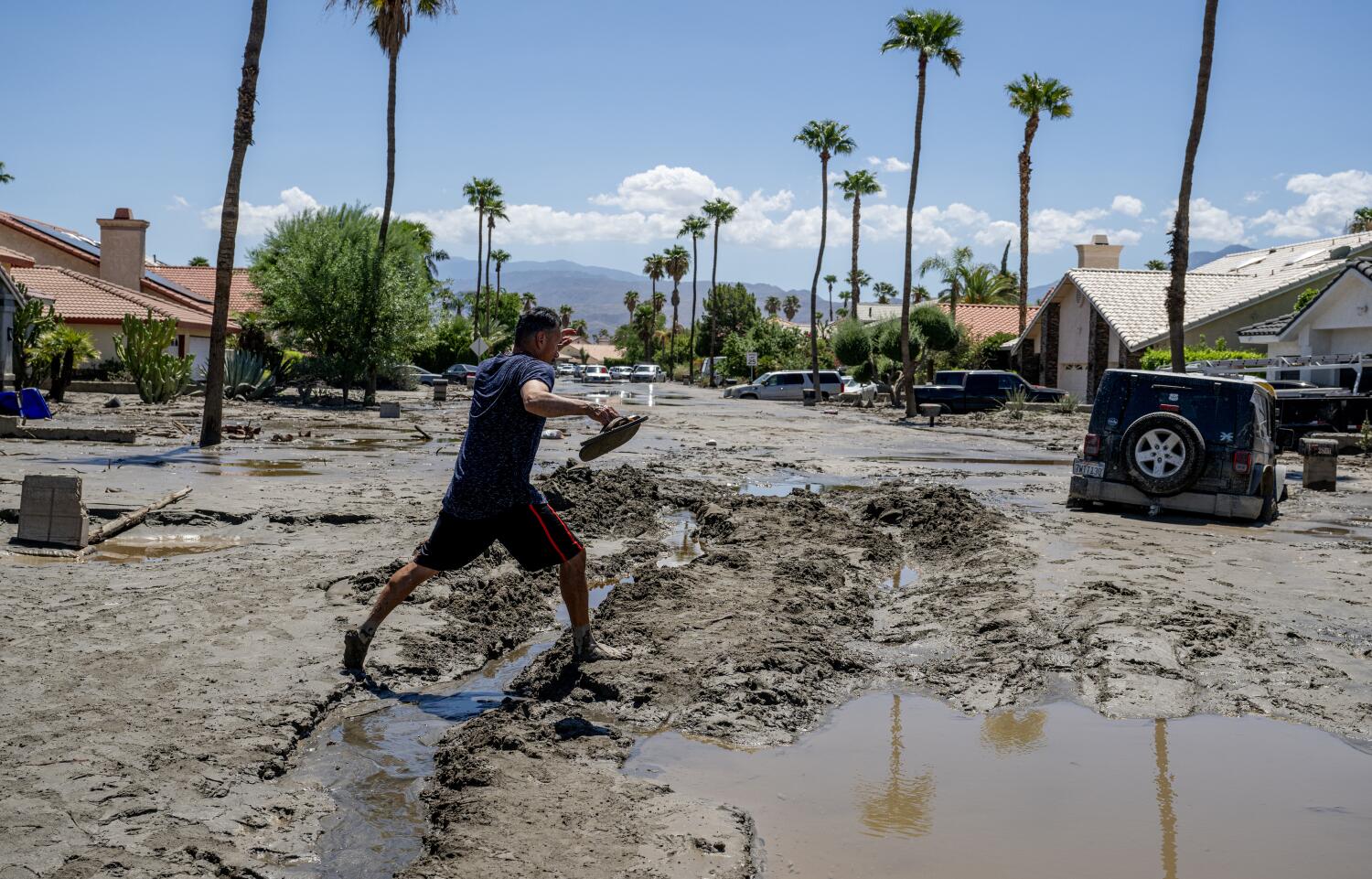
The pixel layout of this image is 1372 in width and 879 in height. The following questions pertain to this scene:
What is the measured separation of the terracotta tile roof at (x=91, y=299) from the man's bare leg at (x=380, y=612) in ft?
128

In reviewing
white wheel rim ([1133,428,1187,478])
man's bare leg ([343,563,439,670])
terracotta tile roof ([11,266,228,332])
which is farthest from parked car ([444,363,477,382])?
man's bare leg ([343,563,439,670])

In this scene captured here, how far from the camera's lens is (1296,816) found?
15.1 ft

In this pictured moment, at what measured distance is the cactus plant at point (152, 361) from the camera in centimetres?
3072

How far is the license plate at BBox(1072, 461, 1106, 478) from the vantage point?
1289cm

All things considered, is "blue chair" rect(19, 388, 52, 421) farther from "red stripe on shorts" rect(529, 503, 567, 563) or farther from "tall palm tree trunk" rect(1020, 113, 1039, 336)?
"tall palm tree trunk" rect(1020, 113, 1039, 336)

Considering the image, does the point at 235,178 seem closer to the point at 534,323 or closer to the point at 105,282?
the point at 534,323

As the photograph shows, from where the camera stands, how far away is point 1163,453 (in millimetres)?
12352

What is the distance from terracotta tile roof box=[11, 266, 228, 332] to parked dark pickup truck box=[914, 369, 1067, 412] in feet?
86.3

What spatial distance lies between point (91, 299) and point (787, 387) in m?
29.7

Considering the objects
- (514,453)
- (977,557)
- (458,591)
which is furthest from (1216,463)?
(514,453)

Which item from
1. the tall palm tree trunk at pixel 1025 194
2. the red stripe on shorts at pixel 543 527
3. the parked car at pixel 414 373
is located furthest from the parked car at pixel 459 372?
the red stripe on shorts at pixel 543 527

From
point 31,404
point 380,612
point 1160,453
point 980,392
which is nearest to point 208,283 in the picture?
point 980,392

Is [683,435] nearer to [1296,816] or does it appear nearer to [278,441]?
[278,441]

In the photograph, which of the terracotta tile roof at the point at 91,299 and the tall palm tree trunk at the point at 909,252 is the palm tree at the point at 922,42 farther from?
the terracotta tile roof at the point at 91,299
